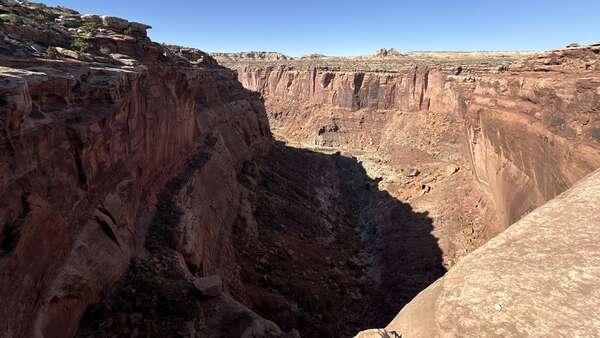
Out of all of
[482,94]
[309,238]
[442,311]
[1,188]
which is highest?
[482,94]

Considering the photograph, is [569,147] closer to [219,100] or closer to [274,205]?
[274,205]

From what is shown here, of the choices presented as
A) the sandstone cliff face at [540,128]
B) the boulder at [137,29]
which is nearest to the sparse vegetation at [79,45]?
the boulder at [137,29]

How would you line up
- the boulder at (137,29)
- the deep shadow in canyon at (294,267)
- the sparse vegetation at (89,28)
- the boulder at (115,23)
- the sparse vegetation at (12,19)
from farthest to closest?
1. the boulder at (137,29)
2. the boulder at (115,23)
3. the sparse vegetation at (89,28)
4. the sparse vegetation at (12,19)
5. the deep shadow in canyon at (294,267)

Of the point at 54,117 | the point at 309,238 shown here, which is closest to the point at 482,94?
the point at 309,238

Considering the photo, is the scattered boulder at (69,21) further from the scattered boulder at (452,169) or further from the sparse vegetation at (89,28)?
the scattered boulder at (452,169)

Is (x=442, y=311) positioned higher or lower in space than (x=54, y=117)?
lower

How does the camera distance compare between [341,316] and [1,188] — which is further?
[341,316]
